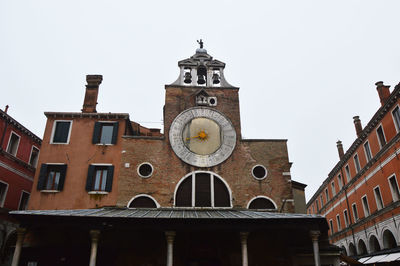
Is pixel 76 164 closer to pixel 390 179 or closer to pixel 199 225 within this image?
pixel 199 225

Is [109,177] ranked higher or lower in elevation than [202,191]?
higher

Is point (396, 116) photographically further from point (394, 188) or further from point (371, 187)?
point (371, 187)

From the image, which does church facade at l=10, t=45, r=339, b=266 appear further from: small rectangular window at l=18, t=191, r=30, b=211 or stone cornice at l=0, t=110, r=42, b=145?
small rectangular window at l=18, t=191, r=30, b=211

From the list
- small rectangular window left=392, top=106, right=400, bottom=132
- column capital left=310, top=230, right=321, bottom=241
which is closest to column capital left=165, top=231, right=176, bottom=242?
column capital left=310, top=230, right=321, bottom=241

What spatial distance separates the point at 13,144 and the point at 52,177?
24.4ft

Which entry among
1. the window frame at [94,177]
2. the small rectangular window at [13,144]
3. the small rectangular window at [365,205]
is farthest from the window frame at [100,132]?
the small rectangular window at [365,205]

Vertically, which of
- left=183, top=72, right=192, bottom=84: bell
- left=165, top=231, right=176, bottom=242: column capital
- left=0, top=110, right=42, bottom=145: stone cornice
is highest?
left=183, top=72, right=192, bottom=84: bell

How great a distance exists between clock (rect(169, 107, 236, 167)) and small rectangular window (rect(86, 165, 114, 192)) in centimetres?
344

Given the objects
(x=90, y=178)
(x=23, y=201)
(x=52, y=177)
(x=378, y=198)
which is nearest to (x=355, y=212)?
(x=378, y=198)

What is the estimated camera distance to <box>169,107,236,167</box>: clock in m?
16.1

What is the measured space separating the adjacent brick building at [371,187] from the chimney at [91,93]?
1708cm

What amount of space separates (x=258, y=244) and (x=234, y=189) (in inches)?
108

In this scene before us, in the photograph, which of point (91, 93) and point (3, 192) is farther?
point (3, 192)

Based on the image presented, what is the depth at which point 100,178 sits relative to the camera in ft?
52.6
